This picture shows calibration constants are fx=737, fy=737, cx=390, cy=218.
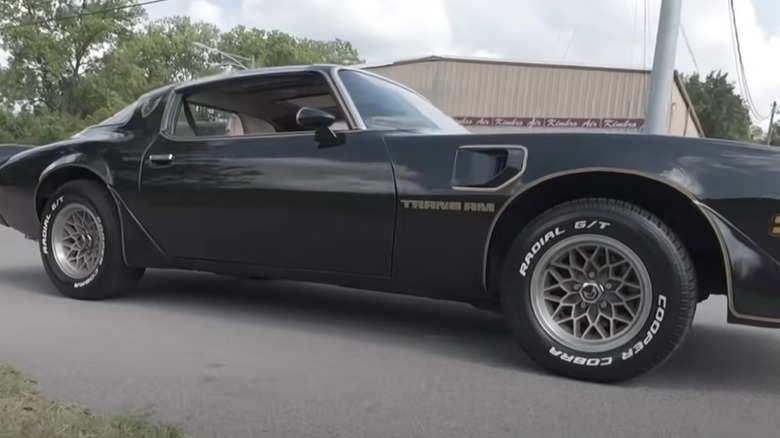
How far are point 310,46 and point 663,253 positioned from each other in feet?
233

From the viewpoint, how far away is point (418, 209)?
3699 millimetres

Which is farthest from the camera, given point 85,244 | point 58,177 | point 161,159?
point 58,177

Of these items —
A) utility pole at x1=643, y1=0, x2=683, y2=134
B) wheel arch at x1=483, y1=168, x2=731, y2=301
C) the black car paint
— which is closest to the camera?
the black car paint

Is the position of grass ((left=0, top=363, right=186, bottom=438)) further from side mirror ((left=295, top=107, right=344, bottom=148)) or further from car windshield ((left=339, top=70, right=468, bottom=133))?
car windshield ((left=339, top=70, right=468, bottom=133))

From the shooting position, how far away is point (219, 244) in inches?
173

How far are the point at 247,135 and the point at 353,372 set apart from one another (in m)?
1.66

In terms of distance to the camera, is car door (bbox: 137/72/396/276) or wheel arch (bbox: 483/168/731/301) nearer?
wheel arch (bbox: 483/168/731/301)

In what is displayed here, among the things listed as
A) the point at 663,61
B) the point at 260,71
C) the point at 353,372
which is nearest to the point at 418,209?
the point at 353,372

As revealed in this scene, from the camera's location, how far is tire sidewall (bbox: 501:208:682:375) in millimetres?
3143

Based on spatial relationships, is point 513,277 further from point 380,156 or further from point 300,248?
point 300,248

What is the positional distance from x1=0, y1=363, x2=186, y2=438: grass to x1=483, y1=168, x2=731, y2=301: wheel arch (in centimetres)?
174

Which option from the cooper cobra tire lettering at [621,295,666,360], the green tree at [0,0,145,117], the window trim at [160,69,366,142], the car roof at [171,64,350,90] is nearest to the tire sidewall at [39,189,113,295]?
the window trim at [160,69,366,142]

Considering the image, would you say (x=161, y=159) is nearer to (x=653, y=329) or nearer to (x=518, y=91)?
(x=653, y=329)

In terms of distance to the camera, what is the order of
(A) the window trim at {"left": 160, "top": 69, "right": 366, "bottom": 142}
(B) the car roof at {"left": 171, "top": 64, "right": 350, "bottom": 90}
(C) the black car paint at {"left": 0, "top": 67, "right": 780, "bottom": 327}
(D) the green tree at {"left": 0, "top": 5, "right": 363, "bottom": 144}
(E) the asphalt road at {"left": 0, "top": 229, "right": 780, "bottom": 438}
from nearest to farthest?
(E) the asphalt road at {"left": 0, "top": 229, "right": 780, "bottom": 438} < (C) the black car paint at {"left": 0, "top": 67, "right": 780, "bottom": 327} < (A) the window trim at {"left": 160, "top": 69, "right": 366, "bottom": 142} < (B) the car roof at {"left": 171, "top": 64, "right": 350, "bottom": 90} < (D) the green tree at {"left": 0, "top": 5, "right": 363, "bottom": 144}
